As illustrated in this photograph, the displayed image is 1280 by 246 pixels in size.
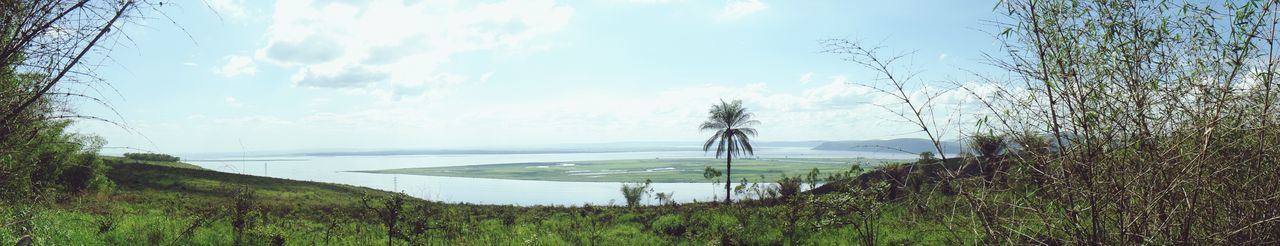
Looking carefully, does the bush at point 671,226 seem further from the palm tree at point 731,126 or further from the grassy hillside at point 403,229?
the palm tree at point 731,126

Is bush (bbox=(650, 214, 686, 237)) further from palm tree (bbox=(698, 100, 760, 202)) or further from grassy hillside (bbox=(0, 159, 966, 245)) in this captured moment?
palm tree (bbox=(698, 100, 760, 202))

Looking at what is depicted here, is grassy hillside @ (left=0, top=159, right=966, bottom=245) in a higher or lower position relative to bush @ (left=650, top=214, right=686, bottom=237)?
higher

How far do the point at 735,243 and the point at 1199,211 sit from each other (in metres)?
10.3

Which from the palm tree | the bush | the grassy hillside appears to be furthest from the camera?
the palm tree

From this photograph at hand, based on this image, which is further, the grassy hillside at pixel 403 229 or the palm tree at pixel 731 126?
the palm tree at pixel 731 126

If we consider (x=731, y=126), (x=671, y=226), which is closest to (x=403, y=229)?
(x=671, y=226)

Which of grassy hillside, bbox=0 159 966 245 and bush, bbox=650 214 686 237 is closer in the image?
grassy hillside, bbox=0 159 966 245

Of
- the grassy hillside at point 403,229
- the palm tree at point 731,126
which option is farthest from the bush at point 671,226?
the palm tree at point 731,126

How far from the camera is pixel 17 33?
3330mm

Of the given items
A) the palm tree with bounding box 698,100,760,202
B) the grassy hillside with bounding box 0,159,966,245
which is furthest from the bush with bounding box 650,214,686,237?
the palm tree with bounding box 698,100,760,202

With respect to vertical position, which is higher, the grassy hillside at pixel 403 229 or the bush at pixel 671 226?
the grassy hillside at pixel 403 229

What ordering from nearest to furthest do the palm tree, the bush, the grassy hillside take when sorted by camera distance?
the grassy hillside
the bush
the palm tree

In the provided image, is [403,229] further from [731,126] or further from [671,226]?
[731,126]

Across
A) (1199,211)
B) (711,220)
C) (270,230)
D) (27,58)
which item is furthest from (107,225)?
(1199,211)
